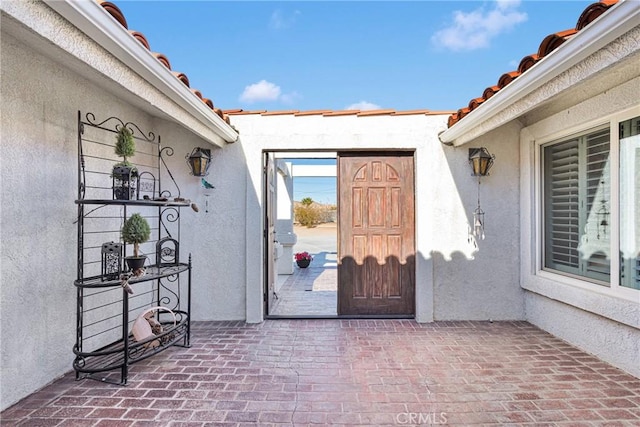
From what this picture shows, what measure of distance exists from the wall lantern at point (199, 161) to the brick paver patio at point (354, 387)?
2.50m

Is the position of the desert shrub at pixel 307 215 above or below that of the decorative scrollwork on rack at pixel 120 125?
below

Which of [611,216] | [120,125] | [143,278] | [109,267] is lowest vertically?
[143,278]

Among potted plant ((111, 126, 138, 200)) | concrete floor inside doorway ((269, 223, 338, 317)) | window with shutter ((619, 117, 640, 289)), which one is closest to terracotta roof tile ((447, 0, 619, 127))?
window with shutter ((619, 117, 640, 289))

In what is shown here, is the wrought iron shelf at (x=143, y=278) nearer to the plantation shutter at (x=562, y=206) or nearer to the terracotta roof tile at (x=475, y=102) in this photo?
the terracotta roof tile at (x=475, y=102)

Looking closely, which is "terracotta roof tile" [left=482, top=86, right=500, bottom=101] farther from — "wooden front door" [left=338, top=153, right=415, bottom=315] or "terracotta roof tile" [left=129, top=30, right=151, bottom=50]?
"terracotta roof tile" [left=129, top=30, right=151, bottom=50]

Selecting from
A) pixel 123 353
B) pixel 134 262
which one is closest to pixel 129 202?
pixel 134 262

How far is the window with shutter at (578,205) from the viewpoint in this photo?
421 centimetres

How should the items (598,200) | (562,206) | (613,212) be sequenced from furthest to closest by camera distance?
(562,206), (598,200), (613,212)

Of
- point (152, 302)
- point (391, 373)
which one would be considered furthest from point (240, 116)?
point (391, 373)

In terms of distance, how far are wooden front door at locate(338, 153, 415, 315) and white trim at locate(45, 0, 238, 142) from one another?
2664 millimetres

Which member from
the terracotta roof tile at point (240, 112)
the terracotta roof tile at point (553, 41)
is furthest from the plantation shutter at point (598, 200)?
the terracotta roof tile at point (240, 112)

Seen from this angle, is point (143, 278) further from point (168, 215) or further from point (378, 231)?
point (378, 231)

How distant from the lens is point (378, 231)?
5785 millimetres

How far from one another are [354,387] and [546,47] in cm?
367
